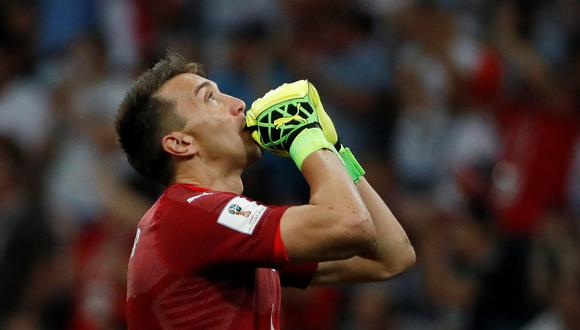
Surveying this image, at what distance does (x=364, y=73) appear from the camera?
8.41 m

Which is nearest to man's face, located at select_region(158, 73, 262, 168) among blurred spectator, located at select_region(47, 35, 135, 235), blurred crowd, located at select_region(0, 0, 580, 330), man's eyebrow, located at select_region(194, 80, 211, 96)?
man's eyebrow, located at select_region(194, 80, 211, 96)

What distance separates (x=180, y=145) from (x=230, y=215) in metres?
0.47

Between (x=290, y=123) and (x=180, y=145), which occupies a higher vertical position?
(x=290, y=123)

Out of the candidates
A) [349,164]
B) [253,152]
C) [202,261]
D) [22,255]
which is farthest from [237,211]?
[22,255]

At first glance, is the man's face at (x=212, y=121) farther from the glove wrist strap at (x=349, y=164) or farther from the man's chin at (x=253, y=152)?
the glove wrist strap at (x=349, y=164)

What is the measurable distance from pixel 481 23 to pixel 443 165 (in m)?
1.30

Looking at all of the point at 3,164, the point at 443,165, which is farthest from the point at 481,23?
the point at 3,164

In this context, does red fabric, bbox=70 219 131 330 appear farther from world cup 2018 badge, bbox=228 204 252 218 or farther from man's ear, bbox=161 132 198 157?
world cup 2018 badge, bbox=228 204 252 218

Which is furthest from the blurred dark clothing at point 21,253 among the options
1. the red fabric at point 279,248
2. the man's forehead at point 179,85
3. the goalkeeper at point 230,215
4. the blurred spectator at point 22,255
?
the red fabric at point 279,248

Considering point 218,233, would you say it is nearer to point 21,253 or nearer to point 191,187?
point 191,187

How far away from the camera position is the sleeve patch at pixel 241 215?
12.0ft

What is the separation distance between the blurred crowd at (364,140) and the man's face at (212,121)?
3.12 m

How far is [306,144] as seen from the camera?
12.5ft

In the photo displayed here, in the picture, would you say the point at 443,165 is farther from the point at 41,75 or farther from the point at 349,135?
the point at 41,75
